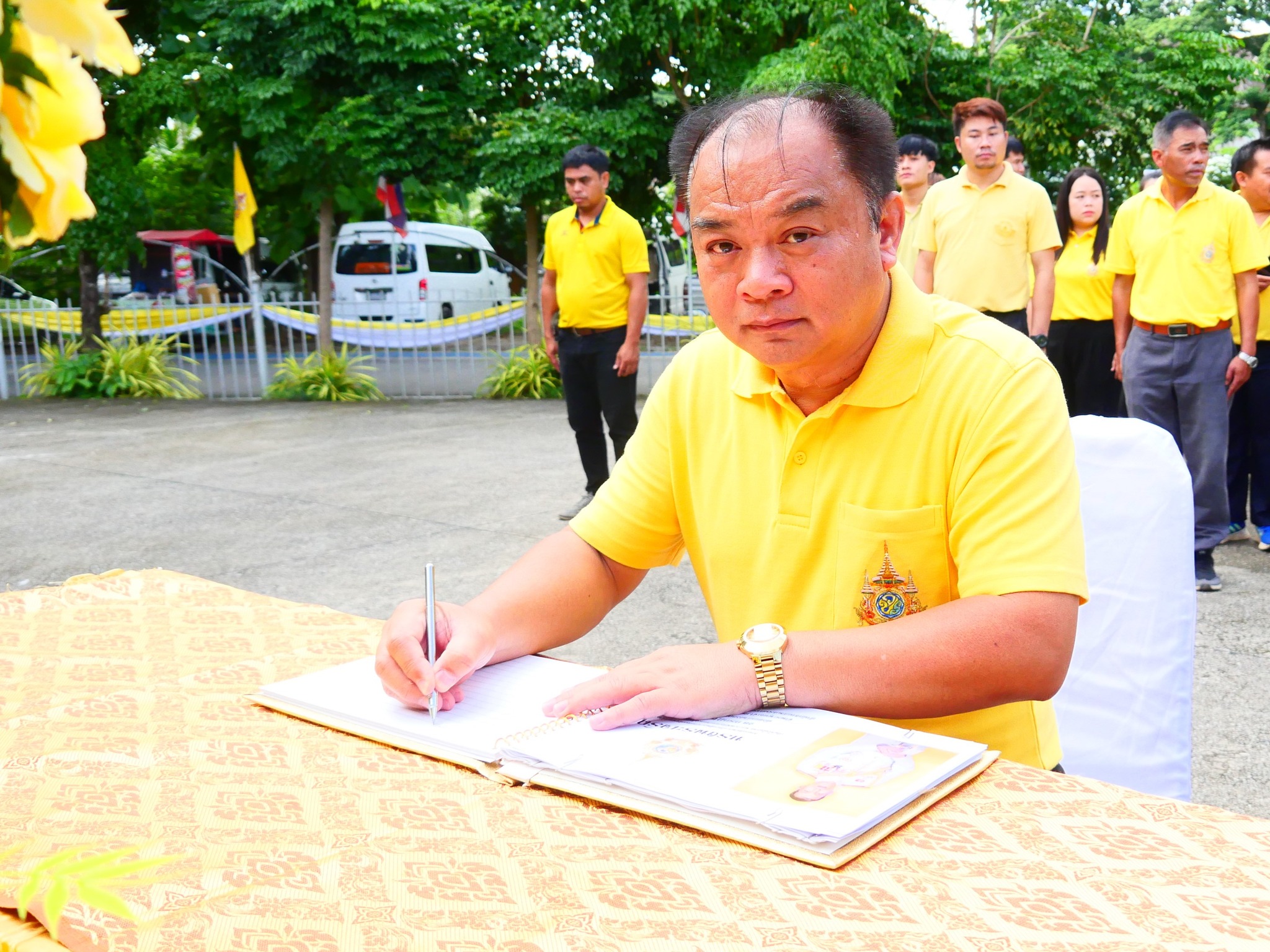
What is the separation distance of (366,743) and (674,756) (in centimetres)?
38

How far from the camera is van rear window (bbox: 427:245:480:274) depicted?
1894 cm

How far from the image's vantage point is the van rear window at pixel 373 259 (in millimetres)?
18141

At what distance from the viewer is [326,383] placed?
12.7m

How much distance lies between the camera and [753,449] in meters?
1.72

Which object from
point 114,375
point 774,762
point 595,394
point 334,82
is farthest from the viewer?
point 334,82

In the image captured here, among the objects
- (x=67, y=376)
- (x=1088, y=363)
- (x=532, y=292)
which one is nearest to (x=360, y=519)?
(x=1088, y=363)

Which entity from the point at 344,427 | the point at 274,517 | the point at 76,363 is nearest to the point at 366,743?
the point at 274,517

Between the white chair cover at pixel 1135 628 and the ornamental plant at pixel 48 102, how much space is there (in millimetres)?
1607

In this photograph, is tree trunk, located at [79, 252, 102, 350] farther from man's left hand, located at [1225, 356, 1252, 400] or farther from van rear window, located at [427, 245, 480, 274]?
man's left hand, located at [1225, 356, 1252, 400]

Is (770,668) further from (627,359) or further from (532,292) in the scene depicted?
(532,292)

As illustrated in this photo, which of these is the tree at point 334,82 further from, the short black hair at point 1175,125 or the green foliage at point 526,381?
the short black hair at point 1175,125

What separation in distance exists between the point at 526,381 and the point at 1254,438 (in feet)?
26.3

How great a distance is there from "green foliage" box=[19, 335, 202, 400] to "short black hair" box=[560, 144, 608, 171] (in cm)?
787

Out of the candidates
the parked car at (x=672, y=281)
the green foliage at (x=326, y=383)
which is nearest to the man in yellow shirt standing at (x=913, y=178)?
the parked car at (x=672, y=281)
